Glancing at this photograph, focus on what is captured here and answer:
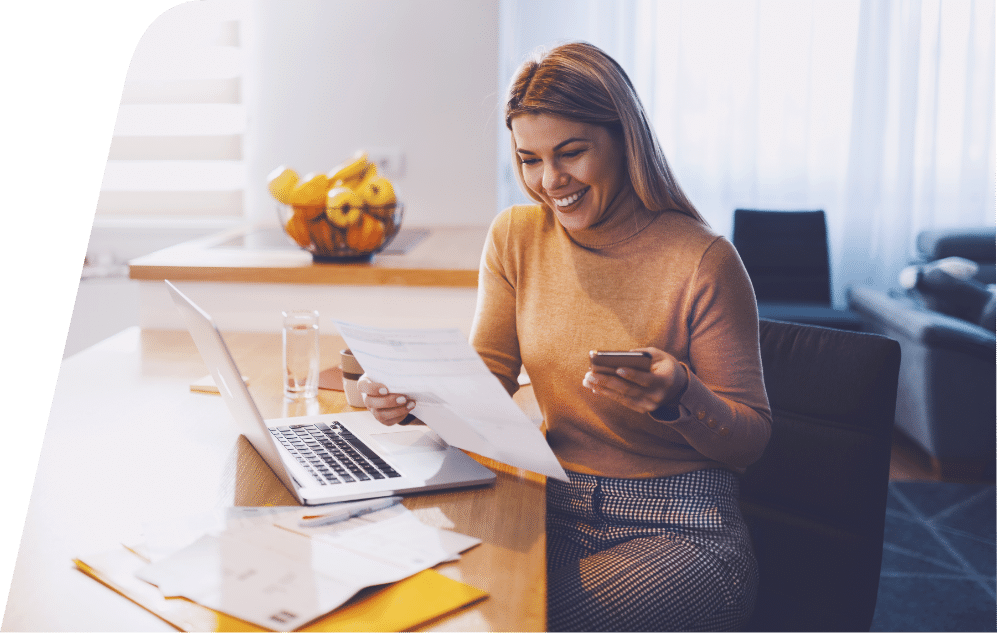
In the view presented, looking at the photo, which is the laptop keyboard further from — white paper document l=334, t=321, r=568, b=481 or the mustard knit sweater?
the mustard knit sweater

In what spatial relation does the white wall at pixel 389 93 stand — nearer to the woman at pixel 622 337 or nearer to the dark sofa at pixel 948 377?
the woman at pixel 622 337

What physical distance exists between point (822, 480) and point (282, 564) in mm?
810

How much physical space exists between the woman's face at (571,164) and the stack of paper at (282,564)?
1.78 feet

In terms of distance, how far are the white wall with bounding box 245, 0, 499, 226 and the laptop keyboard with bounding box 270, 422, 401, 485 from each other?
1.46 meters

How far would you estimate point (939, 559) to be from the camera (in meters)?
2.29

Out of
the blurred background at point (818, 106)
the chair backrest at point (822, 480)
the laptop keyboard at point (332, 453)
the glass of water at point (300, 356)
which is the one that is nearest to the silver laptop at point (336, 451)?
the laptop keyboard at point (332, 453)

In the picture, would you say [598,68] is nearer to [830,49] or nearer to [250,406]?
[250,406]

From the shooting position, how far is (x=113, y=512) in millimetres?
869

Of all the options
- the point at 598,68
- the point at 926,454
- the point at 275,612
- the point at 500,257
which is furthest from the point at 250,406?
the point at 926,454

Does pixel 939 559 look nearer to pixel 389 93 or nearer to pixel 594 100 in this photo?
pixel 594 100

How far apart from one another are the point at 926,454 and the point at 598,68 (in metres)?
2.58

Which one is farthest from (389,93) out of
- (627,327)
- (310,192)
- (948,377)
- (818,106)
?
(818,106)

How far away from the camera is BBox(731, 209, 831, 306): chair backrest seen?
3.72 metres

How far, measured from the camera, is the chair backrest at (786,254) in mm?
3725
